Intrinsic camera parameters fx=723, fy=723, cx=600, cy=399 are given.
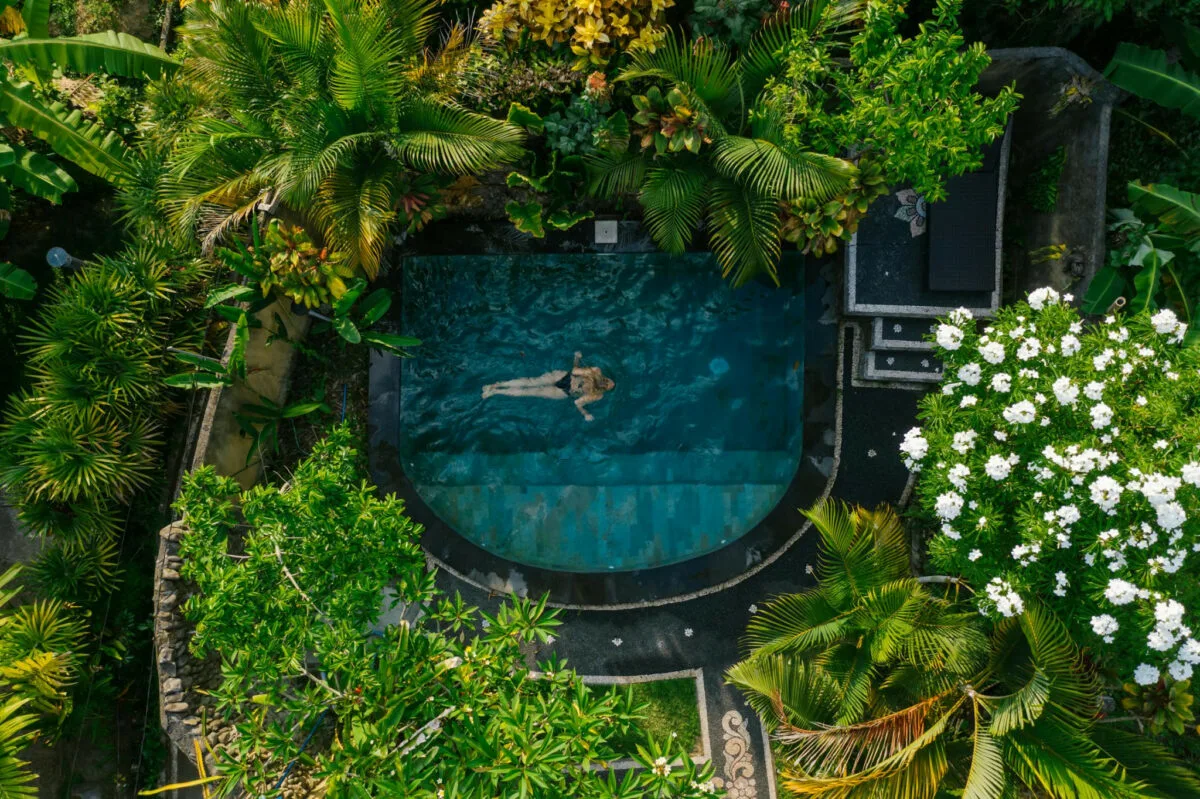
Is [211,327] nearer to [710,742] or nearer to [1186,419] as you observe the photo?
[710,742]

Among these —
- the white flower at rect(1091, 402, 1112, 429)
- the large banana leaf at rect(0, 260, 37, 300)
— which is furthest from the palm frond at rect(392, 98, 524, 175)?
the white flower at rect(1091, 402, 1112, 429)

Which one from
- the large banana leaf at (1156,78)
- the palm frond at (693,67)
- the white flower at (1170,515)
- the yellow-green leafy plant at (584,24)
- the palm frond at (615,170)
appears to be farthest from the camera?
the palm frond at (615,170)

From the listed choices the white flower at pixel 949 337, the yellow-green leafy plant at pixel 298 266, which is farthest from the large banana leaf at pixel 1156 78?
the yellow-green leafy plant at pixel 298 266

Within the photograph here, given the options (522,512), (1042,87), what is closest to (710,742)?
(522,512)

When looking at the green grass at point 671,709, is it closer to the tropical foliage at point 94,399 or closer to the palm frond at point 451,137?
the tropical foliage at point 94,399

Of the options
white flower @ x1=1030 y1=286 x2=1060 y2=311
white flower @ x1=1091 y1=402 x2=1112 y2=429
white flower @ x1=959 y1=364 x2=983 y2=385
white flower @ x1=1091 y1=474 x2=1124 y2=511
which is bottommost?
white flower @ x1=1091 y1=474 x2=1124 y2=511

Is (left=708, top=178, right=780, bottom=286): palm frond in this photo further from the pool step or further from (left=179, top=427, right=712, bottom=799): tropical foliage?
(left=179, top=427, right=712, bottom=799): tropical foliage

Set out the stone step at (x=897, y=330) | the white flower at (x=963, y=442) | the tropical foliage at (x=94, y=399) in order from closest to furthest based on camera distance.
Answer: the white flower at (x=963, y=442)
the tropical foliage at (x=94, y=399)
the stone step at (x=897, y=330)
